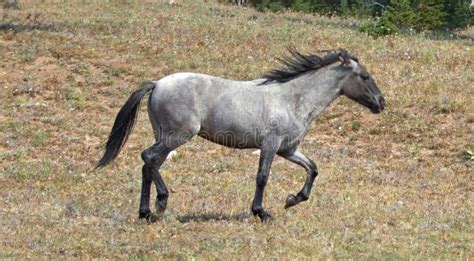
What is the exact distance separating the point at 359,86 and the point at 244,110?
6.07 feet

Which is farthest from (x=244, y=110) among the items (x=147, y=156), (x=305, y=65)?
(x=147, y=156)

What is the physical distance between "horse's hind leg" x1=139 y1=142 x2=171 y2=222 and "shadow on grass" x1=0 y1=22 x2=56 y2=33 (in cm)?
1794

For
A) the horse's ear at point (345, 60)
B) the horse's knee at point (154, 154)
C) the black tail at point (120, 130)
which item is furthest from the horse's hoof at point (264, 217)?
the horse's ear at point (345, 60)

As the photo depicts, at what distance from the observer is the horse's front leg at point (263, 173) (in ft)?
39.7

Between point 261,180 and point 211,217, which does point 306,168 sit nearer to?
point 261,180

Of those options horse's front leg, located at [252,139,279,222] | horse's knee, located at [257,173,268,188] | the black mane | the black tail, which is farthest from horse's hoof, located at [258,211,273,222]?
the black tail

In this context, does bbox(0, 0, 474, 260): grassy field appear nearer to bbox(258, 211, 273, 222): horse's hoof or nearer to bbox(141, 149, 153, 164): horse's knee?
bbox(258, 211, 273, 222): horse's hoof

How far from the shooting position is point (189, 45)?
27.6m

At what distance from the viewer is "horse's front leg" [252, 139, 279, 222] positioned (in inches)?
476

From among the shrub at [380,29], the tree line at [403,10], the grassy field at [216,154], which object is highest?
the grassy field at [216,154]

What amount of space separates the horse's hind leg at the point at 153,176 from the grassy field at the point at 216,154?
9.6 inches

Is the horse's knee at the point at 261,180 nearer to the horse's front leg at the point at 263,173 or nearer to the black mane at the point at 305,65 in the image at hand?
the horse's front leg at the point at 263,173

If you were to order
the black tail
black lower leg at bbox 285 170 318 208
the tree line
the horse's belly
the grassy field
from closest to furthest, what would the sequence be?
the grassy field, the horse's belly, the black tail, black lower leg at bbox 285 170 318 208, the tree line

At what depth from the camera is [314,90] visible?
12648 mm
